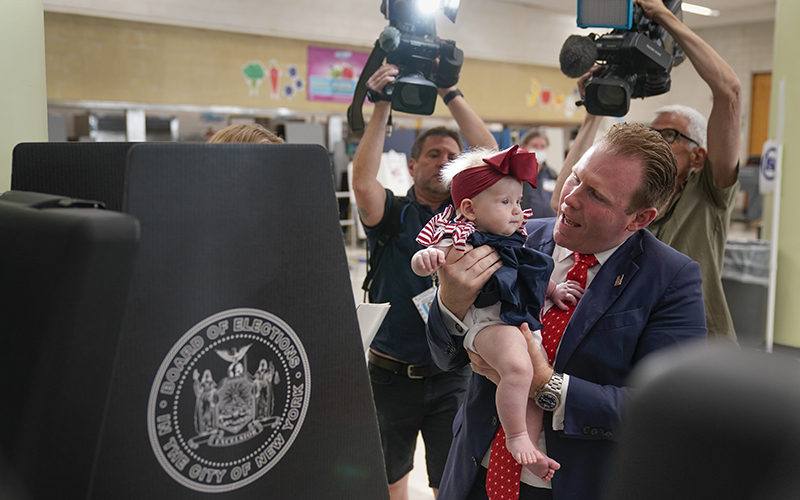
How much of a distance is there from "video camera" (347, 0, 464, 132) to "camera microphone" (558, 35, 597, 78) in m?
0.42

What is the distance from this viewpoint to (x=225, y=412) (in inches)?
30.8

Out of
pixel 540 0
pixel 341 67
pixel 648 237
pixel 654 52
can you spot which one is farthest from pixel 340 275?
pixel 540 0

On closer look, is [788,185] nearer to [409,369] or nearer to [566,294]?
[409,369]

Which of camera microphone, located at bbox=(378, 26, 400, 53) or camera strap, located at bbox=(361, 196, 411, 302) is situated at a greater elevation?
camera microphone, located at bbox=(378, 26, 400, 53)

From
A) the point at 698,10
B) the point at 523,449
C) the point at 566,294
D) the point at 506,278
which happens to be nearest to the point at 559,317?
the point at 566,294

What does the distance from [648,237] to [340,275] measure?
0.92 m

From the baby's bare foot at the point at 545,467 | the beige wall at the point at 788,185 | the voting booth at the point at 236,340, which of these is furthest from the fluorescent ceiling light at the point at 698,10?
the voting booth at the point at 236,340

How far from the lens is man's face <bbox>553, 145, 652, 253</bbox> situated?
1.44 m

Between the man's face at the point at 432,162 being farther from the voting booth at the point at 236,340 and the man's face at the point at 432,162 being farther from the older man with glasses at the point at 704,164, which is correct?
the voting booth at the point at 236,340

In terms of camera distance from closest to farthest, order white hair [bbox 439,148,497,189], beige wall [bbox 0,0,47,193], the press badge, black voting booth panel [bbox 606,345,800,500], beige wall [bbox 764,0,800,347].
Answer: black voting booth panel [bbox 606,345,800,500] < beige wall [bbox 0,0,47,193] < white hair [bbox 439,148,497,189] < the press badge < beige wall [bbox 764,0,800,347]

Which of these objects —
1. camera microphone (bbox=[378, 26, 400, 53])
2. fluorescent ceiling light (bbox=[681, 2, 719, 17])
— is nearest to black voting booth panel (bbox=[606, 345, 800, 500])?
camera microphone (bbox=[378, 26, 400, 53])

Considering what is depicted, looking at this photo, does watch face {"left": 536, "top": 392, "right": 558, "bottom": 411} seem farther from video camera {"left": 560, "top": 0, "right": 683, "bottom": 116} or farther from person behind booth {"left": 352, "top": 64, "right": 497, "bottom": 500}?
video camera {"left": 560, "top": 0, "right": 683, "bottom": 116}

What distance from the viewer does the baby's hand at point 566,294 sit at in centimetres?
150

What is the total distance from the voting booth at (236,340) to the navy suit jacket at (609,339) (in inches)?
24.6
